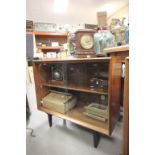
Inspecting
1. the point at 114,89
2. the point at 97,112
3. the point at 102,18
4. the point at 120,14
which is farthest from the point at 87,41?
the point at 97,112

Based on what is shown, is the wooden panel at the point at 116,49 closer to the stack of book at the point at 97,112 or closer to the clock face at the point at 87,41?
the clock face at the point at 87,41

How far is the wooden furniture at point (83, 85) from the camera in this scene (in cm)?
116

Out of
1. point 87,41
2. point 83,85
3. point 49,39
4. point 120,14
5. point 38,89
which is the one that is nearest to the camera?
point 120,14

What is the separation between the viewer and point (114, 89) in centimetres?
118

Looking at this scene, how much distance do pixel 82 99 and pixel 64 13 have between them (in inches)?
35.7

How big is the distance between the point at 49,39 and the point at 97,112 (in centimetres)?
72

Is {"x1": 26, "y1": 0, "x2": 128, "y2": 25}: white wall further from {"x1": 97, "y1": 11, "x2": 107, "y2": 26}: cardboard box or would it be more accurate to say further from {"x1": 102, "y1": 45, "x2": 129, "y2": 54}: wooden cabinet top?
{"x1": 102, "y1": 45, "x2": 129, "y2": 54}: wooden cabinet top

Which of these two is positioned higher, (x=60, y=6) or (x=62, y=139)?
(x=60, y=6)

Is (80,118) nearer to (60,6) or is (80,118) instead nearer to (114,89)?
(114,89)
